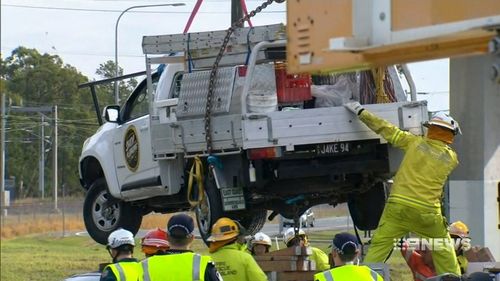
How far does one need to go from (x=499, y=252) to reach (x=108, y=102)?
6756 millimetres

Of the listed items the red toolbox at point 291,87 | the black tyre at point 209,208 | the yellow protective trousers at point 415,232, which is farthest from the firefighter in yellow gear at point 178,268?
the red toolbox at point 291,87

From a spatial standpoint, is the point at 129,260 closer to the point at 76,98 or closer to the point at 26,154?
the point at 76,98

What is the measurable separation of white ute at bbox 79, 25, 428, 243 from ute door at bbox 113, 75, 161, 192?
0.07 ft

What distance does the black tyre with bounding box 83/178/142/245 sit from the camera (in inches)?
497

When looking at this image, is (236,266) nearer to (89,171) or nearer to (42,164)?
(89,171)

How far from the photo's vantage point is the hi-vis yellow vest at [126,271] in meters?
6.89

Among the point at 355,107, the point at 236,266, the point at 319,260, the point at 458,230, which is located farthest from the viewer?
the point at 319,260

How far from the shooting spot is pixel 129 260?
7316mm

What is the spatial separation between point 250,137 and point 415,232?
1836 millimetres

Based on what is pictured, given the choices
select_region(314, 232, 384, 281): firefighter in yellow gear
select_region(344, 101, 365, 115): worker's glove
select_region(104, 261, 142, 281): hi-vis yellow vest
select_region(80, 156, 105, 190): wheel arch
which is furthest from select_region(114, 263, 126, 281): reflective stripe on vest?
select_region(80, 156, 105, 190): wheel arch

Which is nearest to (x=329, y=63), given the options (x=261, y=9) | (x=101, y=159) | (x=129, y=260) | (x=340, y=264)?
(x=340, y=264)

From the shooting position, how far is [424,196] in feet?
27.9

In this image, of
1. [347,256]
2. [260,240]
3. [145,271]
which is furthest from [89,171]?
[347,256]

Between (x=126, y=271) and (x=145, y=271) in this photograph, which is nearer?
(x=145, y=271)
